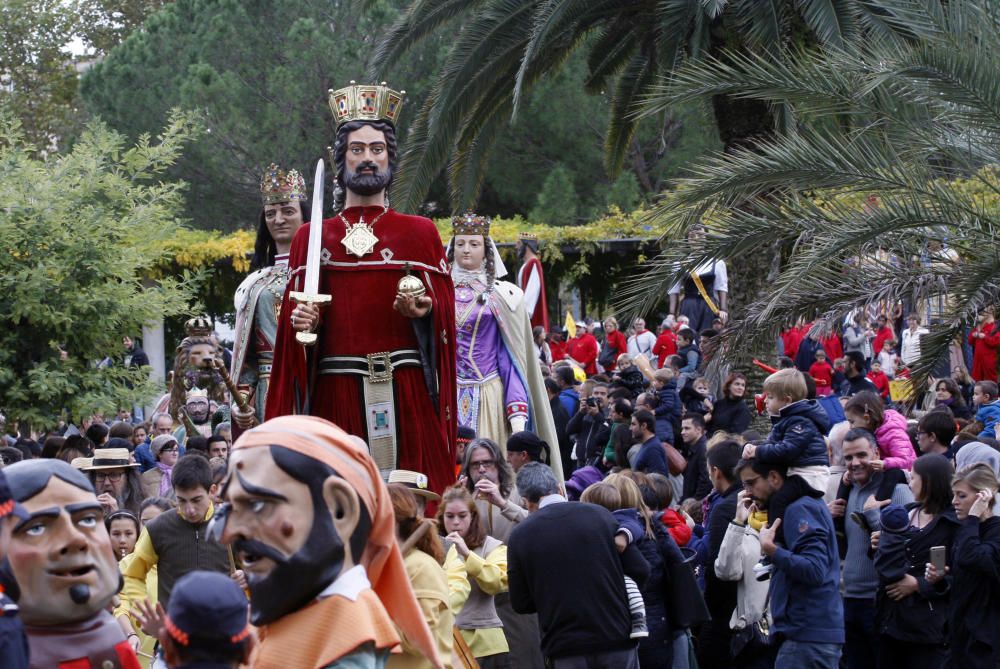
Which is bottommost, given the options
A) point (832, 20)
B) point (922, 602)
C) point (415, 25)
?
point (922, 602)

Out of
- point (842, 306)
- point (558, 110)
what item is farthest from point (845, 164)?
point (558, 110)

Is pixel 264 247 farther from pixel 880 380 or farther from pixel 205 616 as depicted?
pixel 880 380

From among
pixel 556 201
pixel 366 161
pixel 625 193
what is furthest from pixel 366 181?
pixel 625 193

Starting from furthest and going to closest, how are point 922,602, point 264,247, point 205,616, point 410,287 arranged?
point 264,247
point 922,602
point 410,287
point 205,616

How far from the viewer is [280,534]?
377 cm

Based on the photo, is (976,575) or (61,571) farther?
(976,575)

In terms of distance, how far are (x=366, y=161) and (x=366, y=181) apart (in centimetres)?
10

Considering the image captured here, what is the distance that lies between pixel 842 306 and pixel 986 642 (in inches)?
139

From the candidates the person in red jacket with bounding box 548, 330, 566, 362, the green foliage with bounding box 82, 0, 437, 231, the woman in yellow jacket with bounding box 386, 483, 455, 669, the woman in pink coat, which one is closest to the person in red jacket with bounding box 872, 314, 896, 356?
the person in red jacket with bounding box 548, 330, 566, 362

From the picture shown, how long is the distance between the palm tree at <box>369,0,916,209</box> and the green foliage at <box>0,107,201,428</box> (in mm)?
2873

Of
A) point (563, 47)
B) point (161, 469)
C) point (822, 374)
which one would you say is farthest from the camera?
point (822, 374)

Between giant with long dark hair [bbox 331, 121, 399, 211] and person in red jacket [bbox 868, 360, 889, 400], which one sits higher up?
giant with long dark hair [bbox 331, 121, 399, 211]

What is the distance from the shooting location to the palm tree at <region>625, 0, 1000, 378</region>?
1006 centimetres

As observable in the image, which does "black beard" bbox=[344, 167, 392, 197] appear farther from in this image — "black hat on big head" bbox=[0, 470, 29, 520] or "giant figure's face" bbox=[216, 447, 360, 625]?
"black hat on big head" bbox=[0, 470, 29, 520]
